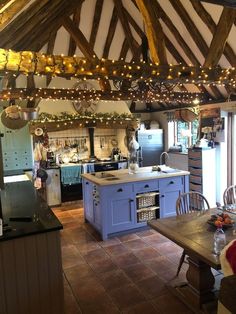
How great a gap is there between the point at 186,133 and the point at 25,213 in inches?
244

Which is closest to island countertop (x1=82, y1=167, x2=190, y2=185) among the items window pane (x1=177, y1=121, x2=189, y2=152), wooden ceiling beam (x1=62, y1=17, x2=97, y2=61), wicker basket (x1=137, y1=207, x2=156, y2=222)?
wicker basket (x1=137, y1=207, x2=156, y2=222)

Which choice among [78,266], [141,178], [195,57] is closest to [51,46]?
[195,57]

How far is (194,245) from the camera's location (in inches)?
98.0

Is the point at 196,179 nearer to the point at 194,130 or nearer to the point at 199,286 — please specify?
the point at 194,130

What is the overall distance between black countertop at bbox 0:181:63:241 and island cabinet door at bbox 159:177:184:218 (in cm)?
238

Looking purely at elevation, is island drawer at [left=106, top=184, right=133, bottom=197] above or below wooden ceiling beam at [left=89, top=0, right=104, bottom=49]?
below

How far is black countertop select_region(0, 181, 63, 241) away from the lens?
8.06 feet

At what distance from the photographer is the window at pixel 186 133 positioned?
25.6 feet

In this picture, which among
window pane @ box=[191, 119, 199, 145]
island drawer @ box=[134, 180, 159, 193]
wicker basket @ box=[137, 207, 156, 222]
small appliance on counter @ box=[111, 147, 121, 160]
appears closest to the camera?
island drawer @ box=[134, 180, 159, 193]

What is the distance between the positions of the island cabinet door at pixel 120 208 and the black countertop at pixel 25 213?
1.32 m

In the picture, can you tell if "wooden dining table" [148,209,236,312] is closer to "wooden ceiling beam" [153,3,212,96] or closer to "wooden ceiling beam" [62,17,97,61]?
"wooden ceiling beam" [62,17,97,61]

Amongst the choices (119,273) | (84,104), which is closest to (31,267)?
(119,273)

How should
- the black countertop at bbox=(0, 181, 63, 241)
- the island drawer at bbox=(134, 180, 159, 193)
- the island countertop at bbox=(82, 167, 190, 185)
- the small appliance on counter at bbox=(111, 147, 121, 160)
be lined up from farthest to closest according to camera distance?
the small appliance on counter at bbox=(111, 147, 121, 160), the island drawer at bbox=(134, 180, 159, 193), the island countertop at bbox=(82, 167, 190, 185), the black countertop at bbox=(0, 181, 63, 241)

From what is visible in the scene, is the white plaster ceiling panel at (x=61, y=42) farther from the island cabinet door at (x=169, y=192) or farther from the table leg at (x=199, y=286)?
the table leg at (x=199, y=286)
